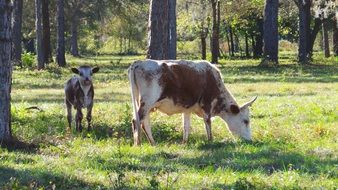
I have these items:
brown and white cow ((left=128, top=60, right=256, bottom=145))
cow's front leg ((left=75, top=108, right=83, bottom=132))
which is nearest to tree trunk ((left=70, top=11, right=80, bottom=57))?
cow's front leg ((left=75, top=108, right=83, bottom=132))

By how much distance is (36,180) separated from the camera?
7.61 metres

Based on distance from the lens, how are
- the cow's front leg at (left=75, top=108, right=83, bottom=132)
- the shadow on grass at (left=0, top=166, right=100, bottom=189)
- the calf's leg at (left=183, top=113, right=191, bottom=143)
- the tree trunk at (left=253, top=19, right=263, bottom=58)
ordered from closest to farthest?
the shadow on grass at (left=0, top=166, right=100, bottom=189) < the calf's leg at (left=183, top=113, right=191, bottom=143) < the cow's front leg at (left=75, top=108, right=83, bottom=132) < the tree trunk at (left=253, top=19, right=263, bottom=58)

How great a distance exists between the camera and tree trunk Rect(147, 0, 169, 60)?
64.3 feet

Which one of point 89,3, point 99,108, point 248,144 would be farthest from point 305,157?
point 89,3

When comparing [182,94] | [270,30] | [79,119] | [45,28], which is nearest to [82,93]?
[79,119]

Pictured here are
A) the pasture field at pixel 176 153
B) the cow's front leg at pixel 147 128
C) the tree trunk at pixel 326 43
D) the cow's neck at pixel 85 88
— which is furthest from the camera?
the tree trunk at pixel 326 43

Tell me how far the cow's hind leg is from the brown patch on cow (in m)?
0.36

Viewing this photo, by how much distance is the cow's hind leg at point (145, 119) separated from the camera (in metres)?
11.3

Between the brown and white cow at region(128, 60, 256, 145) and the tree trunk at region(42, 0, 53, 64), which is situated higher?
the tree trunk at region(42, 0, 53, 64)

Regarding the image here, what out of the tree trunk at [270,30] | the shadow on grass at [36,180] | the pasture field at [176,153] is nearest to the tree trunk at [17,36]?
the tree trunk at [270,30]

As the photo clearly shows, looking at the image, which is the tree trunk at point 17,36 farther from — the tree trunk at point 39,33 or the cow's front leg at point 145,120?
the cow's front leg at point 145,120

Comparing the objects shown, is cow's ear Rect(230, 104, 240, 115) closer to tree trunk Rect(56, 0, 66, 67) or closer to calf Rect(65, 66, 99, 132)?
calf Rect(65, 66, 99, 132)

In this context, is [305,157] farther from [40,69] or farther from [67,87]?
[40,69]

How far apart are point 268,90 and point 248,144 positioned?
458 inches
